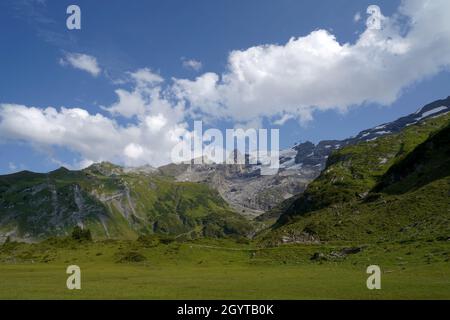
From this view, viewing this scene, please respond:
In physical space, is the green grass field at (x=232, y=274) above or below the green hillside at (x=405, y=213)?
below

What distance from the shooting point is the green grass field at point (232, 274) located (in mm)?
46625

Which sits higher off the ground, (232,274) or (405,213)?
(405,213)

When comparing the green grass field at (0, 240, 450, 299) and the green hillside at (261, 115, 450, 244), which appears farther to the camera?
the green hillside at (261, 115, 450, 244)

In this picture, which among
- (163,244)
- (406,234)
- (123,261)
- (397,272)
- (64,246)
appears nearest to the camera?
(397,272)

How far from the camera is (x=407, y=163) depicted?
17950cm

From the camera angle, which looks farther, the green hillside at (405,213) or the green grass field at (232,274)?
the green hillside at (405,213)

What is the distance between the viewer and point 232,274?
266 ft

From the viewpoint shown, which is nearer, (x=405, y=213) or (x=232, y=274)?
(x=232, y=274)

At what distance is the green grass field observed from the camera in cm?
4662

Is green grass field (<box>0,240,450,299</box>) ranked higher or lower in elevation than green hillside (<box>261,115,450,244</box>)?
lower
